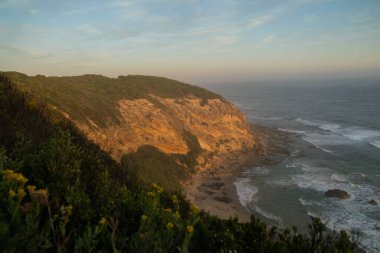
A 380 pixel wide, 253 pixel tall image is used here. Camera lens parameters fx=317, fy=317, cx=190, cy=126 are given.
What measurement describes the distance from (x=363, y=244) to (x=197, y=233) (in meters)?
26.7

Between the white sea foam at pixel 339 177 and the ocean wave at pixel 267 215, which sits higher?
the white sea foam at pixel 339 177

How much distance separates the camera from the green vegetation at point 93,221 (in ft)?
13.7

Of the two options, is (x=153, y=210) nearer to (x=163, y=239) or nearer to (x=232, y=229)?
(x=163, y=239)

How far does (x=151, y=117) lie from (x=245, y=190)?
17.9 m

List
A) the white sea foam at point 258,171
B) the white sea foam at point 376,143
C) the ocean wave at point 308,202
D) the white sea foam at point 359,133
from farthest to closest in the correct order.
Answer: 1. the white sea foam at point 359,133
2. the white sea foam at point 376,143
3. the white sea foam at point 258,171
4. the ocean wave at point 308,202

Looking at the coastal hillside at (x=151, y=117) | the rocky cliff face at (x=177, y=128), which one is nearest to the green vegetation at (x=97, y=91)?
the coastal hillside at (x=151, y=117)

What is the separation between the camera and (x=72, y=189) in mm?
5910

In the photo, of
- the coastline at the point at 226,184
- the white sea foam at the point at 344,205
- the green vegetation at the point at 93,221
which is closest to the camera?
the green vegetation at the point at 93,221

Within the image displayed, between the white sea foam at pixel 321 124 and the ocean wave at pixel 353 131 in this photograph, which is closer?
the ocean wave at pixel 353 131

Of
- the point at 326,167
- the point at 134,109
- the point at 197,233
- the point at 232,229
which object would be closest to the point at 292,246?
the point at 232,229

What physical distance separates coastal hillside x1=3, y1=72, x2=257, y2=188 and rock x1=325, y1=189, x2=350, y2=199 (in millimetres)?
17581

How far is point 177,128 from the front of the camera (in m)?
51.4

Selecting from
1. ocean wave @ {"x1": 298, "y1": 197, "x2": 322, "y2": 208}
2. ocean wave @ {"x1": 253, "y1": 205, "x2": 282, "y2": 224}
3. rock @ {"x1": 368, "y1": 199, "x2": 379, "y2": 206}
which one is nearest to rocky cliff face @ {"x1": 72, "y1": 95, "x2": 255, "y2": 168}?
ocean wave @ {"x1": 253, "y1": 205, "x2": 282, "y2": 224}

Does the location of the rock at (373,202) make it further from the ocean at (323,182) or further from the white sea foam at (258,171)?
the white sea foam at (258,171)
